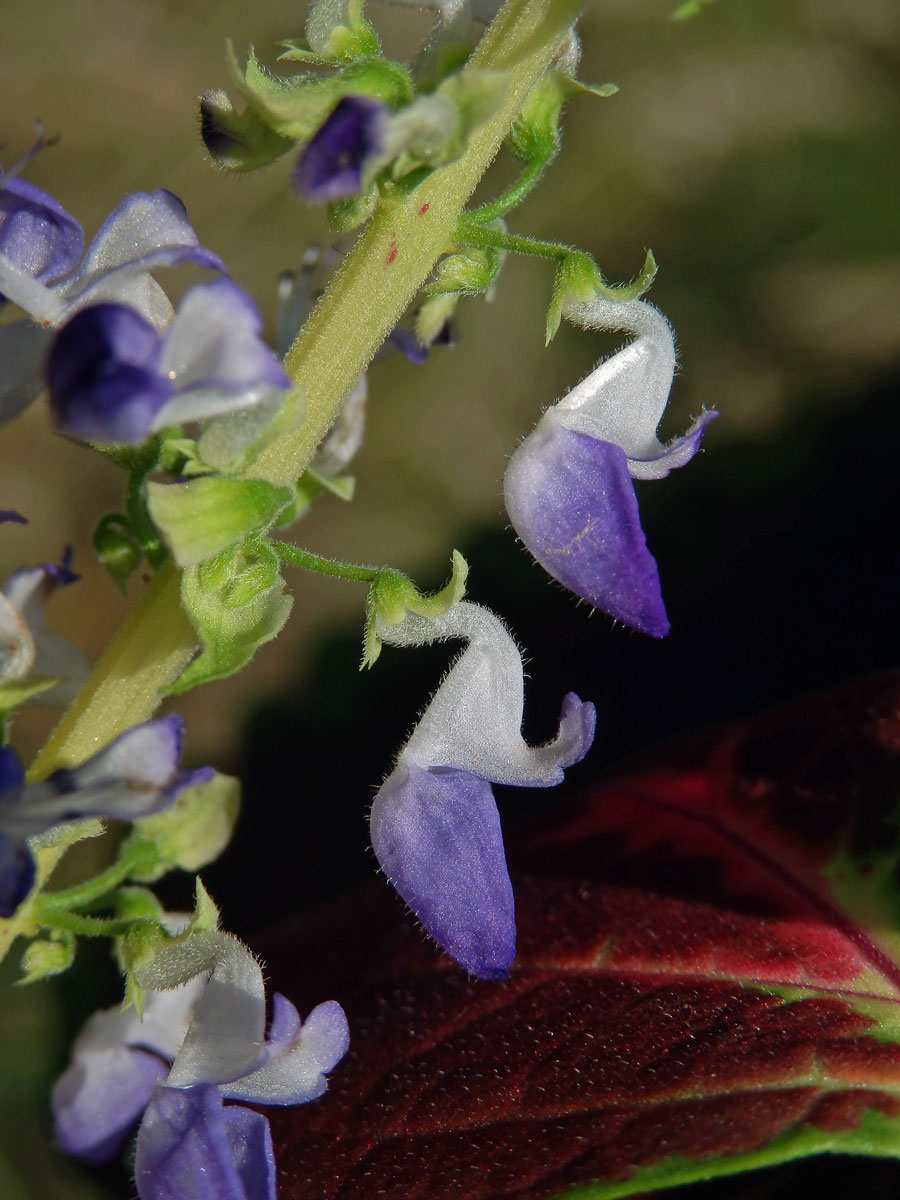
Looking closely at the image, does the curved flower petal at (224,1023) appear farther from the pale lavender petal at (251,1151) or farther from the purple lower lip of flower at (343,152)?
the purple lower lip of flower at (343,152)

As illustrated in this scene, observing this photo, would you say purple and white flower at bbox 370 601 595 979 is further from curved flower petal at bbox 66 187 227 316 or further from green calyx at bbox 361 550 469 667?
curved flower petal at bbox 66 187 227 316

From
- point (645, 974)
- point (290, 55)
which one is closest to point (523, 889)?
point (645, 974)

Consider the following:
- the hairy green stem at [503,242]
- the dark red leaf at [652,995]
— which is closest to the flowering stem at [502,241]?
the hairy green stem at [503,242]

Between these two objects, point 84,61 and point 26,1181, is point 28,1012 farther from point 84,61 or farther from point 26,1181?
point 84,61

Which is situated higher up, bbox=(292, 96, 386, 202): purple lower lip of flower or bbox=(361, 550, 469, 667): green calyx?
bbox=(292, 96, 386, 202): purple lower lip of flower

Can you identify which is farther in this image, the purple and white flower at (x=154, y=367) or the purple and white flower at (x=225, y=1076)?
the purple and white flower at (x=225, y=1076)

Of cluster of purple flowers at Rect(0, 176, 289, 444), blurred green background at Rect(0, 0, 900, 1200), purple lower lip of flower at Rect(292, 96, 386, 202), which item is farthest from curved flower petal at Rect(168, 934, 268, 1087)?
blurred green background at Rect(0, 0, 900, 1200)

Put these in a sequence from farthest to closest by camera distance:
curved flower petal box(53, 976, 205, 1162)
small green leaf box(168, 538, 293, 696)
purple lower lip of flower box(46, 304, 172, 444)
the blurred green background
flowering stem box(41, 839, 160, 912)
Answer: the blurred green background → curved flower petal box(53, 976, 205, 1162) → flowering stem box(41, 839, 160, 912) → small green leaf box(168, 538, 293, 696) → purple lower lip of flower box(46, 304, 172, 444)

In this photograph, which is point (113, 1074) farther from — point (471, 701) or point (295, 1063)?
point (471, 701)
